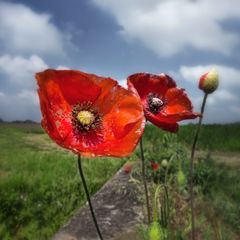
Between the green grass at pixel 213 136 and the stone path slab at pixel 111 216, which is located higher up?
the green grass at pixel 213 136

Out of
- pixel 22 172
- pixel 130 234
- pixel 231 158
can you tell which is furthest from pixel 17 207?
pixel 231 158

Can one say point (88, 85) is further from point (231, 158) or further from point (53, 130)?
point (231, 158)

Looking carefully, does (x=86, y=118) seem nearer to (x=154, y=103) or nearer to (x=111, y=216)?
(x=154, y=103)

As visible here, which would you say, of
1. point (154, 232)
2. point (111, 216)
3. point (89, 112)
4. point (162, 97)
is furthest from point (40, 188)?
point (89, 112)

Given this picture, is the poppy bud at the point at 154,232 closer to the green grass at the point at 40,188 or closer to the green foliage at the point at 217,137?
the green grass at the point at 40,188

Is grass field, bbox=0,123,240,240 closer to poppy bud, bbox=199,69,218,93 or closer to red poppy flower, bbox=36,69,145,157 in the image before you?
poppy bud, bbox=199,69,218,93

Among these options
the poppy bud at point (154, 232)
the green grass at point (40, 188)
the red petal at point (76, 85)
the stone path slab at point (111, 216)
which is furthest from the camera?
the green grass at point (40, 188)

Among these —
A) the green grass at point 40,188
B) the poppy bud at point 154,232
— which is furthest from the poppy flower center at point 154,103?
the green grass at point 40,188
